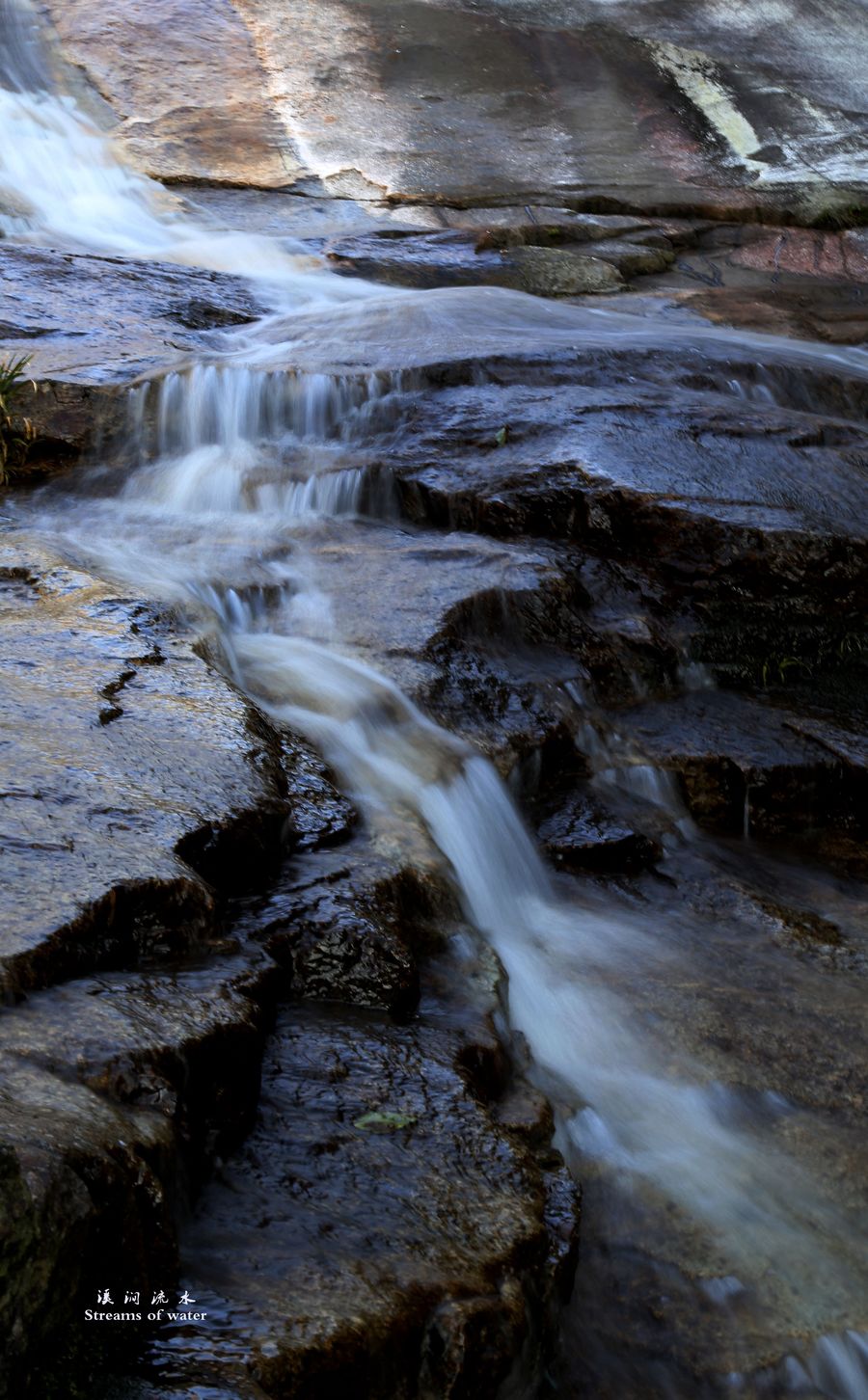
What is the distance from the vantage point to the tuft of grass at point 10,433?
6.17 m

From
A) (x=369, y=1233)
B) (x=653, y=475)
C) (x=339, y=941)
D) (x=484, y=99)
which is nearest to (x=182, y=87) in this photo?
(x=484, y=99)

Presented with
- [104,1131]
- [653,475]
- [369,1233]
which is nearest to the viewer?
[104,1131]

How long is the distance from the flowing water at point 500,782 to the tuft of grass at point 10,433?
34 centimetres

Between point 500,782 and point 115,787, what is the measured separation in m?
1.80

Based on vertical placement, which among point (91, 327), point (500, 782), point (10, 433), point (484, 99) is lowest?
point (500, 782)

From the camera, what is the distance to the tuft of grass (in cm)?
617

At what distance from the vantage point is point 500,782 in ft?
14.4

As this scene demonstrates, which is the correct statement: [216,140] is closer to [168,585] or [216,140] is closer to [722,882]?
[168,585]

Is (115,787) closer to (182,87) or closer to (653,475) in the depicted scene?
(653,475)

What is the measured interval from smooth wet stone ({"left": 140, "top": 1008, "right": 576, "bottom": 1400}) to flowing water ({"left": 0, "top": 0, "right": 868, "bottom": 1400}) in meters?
0.43

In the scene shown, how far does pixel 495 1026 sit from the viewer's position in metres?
3.13

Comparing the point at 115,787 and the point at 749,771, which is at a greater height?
the point at 115,787

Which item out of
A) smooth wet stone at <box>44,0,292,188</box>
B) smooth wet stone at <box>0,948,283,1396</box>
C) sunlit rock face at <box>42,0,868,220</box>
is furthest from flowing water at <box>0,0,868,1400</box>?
sunlit rock face at <box>42,0,868,220</box>

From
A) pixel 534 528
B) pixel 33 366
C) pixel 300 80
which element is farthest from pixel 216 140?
pixel 534 528
